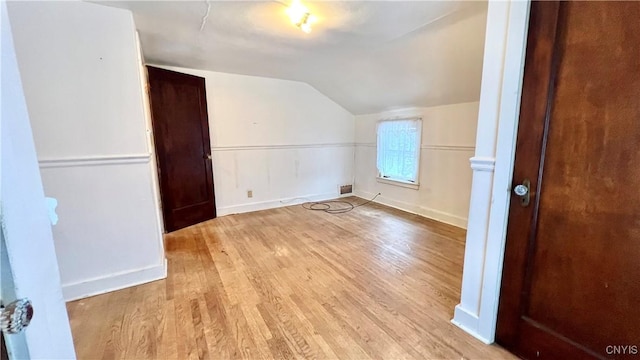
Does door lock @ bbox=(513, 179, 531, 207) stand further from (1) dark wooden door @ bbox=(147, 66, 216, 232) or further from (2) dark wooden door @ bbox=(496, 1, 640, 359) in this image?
(1) dark wooden door @ bbox=(147, 66, 216, 232)

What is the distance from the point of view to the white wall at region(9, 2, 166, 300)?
167 centimetres

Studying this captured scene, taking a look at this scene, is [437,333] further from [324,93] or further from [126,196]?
[324,93]

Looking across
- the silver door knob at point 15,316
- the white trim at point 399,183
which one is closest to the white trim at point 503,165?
the silver door knob at point 15,316

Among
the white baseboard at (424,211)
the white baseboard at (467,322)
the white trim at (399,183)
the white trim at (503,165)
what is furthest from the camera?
the white trim at (399,183)

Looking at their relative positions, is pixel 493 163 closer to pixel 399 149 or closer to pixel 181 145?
pixel 399 149

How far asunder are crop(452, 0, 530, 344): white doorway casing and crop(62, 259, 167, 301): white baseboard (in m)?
2.19

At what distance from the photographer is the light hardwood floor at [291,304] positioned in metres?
1.45

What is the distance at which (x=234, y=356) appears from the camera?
54.9 inches

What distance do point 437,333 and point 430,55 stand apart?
7.68ft

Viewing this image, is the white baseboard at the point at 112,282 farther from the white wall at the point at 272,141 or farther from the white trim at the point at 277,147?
the white trim at the point at 277,147

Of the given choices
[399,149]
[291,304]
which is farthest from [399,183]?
[291,304]

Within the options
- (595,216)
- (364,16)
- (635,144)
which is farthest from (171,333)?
(364,16)

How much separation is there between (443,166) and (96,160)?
3.46 metres

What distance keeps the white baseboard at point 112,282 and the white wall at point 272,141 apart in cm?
169
